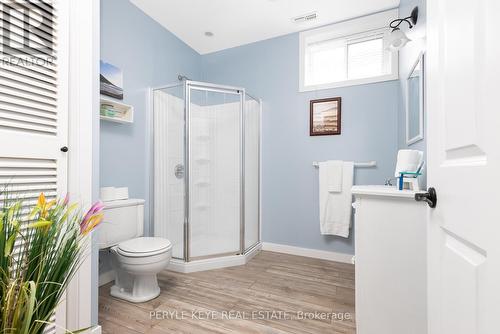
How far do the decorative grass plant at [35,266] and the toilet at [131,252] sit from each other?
42.8 inches

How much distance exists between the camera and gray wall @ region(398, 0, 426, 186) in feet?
4.86

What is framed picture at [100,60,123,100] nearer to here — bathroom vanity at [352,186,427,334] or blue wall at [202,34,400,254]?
blue wall at [202,34,400,254]

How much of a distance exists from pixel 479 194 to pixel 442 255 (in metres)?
0.32

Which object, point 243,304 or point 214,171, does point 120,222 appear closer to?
point 214,171

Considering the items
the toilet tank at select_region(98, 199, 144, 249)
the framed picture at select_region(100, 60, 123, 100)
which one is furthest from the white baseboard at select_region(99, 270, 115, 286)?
the framed picture at select_region(100, 60, 123, 100)

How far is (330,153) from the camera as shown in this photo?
258 cm

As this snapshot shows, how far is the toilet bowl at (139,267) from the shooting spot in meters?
1.66

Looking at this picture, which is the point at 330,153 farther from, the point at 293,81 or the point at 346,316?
the point at 346,316

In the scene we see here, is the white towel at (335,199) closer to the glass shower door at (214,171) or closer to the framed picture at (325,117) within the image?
the framed picture at (325,117)

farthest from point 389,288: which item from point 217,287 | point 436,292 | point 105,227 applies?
point 105,227

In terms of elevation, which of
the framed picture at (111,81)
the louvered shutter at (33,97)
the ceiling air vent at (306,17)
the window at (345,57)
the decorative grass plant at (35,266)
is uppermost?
the ceiling air vent at (306,17)

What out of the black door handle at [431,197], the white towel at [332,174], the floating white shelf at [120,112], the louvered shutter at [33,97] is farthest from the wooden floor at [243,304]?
the floating white shelf at [120,112]

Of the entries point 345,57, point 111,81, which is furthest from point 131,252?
point 345,57

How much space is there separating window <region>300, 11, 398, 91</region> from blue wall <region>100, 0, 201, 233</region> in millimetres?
1640
